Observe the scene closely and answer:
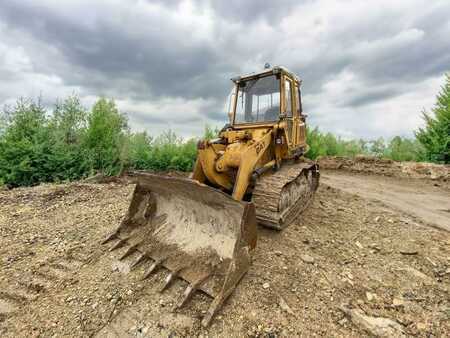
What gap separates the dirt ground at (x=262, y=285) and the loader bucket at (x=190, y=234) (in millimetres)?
130

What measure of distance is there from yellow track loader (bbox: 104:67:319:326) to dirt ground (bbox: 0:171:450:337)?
189 mm

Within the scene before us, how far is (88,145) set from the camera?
34.6 feet

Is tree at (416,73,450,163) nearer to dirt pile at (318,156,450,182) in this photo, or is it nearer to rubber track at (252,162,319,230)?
dirt pile at (318,156,450,182)

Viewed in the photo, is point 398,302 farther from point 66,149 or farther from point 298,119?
point 66,149

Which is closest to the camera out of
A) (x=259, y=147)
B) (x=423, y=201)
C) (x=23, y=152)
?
(x=259, y=147)

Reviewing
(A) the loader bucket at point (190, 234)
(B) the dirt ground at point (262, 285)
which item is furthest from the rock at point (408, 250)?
(A) the loader bucket at point (190, 234)

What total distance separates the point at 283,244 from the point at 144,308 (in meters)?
1.92

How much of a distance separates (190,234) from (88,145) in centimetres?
948

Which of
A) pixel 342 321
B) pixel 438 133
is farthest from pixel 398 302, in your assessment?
pixel 438 133

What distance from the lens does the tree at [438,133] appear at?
1221cm

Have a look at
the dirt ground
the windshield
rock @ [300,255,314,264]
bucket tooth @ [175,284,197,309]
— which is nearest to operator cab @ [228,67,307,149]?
the windshield

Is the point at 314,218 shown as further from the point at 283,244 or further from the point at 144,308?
the point at 144,308

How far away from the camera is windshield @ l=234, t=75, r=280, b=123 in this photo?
454 cm

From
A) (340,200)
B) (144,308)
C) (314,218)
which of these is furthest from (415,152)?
(144,308)
